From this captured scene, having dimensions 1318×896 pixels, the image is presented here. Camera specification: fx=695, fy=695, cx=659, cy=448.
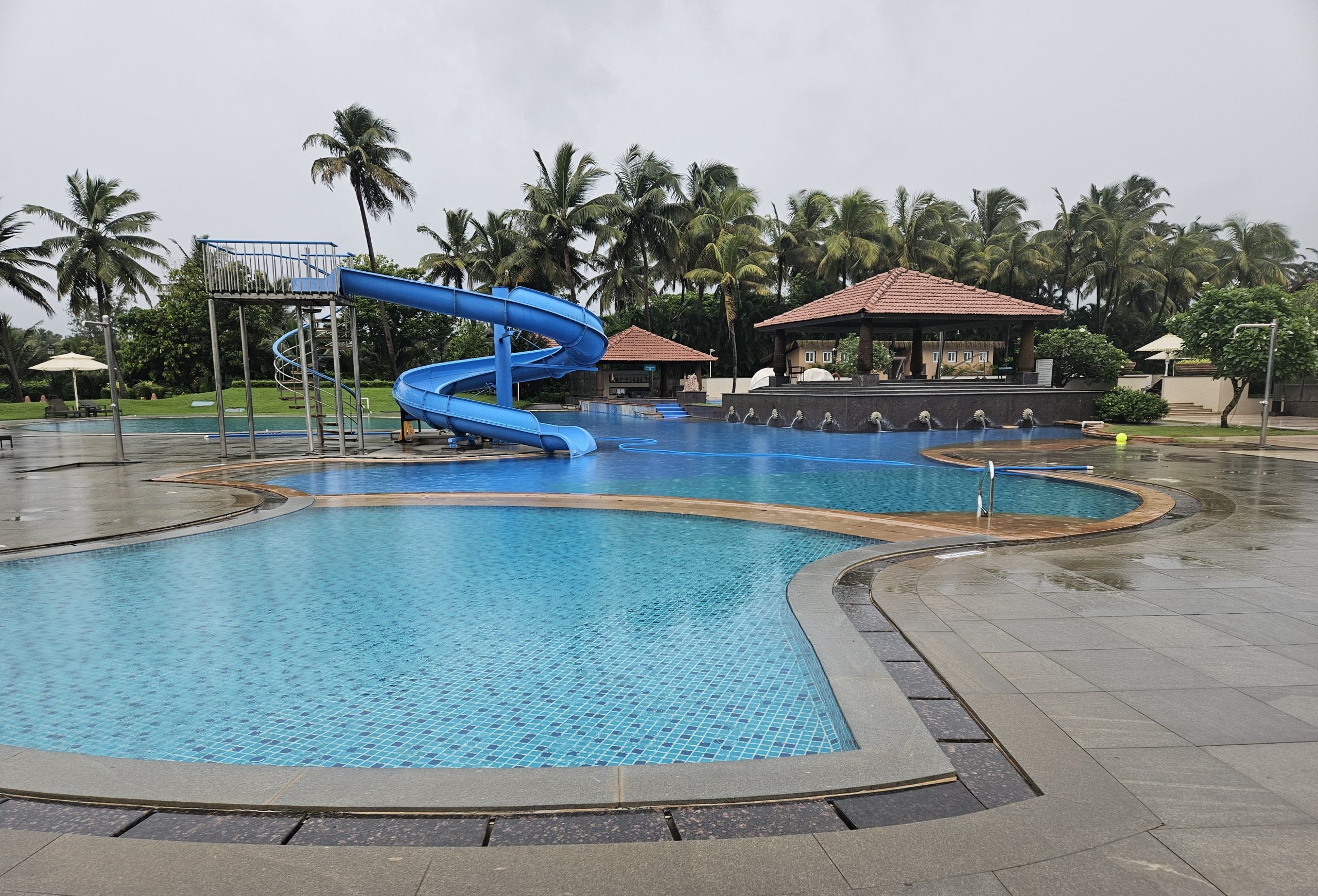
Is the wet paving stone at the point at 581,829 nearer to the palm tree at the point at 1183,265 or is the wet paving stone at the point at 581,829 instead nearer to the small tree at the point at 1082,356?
the small tree at the point at 1082,356

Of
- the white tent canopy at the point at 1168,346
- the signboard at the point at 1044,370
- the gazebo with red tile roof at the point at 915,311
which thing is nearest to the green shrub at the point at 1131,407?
the gazebo with red tile roof at the point at 915,311

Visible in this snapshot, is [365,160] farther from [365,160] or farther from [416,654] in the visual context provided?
[416,654]

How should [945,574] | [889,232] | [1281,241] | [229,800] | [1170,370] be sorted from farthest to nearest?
1. [1281,241]
2. [889,232]
3. [1170,370]
4. [945,574]
5. [229,800]

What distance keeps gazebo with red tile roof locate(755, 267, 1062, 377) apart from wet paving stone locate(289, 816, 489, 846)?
24.2m

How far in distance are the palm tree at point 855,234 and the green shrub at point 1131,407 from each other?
1856 centimetres

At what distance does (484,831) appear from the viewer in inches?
107

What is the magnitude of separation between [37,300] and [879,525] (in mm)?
45315

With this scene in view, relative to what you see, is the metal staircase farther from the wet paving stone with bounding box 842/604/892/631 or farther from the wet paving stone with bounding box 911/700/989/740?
the wet paving stone with bounding box 911/700/989/740

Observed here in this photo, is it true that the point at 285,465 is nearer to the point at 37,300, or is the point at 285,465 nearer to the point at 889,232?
the point at 37,300

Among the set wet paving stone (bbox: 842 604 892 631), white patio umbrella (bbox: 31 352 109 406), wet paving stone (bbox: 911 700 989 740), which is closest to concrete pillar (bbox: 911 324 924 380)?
wet paving stone (bbox: 842 604 892 631)

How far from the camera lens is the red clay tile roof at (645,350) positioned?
4012cm

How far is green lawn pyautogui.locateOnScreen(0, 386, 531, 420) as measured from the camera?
114 feet

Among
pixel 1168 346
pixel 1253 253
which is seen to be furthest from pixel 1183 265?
pixel 1168 346

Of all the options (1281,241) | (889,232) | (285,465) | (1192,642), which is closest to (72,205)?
(285,465)
